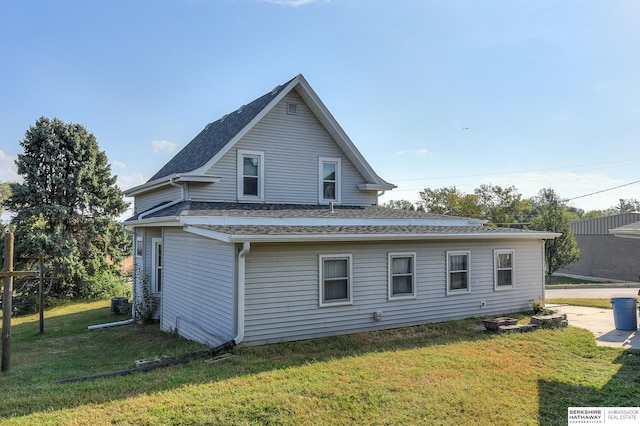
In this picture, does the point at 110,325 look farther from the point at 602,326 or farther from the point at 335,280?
the point at 602,326

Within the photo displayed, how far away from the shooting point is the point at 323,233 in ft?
29.6

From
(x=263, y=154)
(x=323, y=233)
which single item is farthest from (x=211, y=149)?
(x=323, y=233)

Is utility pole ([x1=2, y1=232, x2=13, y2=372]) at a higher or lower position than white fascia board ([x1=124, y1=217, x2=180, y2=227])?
lower

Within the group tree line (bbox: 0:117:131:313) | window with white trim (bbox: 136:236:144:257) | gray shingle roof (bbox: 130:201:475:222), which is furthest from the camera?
tree line (bbox: 0:117:131:313)

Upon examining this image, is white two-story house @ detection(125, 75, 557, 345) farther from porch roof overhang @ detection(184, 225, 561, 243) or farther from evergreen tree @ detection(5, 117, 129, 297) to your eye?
evergreen tree @ detection(5, 117, 129, 297)

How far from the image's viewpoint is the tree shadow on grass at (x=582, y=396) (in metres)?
5.45

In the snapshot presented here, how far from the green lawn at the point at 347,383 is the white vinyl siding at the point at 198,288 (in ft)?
2.10

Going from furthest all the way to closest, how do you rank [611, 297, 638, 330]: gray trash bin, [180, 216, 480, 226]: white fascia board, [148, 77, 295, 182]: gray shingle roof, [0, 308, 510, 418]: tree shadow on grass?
[148, 77, 295, 182]: gray shingle roof < [611, 297, 638, 330]: gray trash bin < [180, 216, 480, 226]: white fascia board < [0, 308, 510, 418]: tree shadow on grass

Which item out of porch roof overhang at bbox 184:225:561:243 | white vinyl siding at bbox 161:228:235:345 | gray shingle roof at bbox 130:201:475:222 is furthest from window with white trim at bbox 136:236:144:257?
porch roof overhang at bbox 184:225:561:243

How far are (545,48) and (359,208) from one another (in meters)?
8.67

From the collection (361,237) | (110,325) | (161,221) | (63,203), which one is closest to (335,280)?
(361,237)

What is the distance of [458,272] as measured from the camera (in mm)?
11547

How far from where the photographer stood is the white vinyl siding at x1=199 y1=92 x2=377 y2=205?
41.5ft

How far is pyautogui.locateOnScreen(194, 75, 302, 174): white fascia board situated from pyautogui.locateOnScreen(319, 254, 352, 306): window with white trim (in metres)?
5.10
